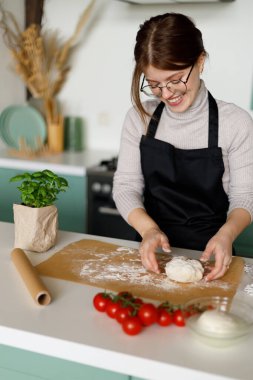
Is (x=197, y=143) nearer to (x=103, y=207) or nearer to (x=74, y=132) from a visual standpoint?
(x=103, y=207)

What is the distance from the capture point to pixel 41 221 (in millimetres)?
1509

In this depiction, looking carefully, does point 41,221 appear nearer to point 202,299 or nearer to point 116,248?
point 116,248

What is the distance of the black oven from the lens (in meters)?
2.81

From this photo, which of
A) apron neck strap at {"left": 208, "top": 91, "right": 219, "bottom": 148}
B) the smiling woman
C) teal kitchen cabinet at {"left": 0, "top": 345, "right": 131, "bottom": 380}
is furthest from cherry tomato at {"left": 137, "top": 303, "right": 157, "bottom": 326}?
apron neck strap at {"left": 208, "top": 91, "right": 219, "bottom": 148}

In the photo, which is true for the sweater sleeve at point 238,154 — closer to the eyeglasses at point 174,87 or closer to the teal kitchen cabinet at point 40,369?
the eyeglasses at point 174,87

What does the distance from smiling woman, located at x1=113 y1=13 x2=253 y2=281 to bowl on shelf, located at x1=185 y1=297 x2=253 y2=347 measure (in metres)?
0.39

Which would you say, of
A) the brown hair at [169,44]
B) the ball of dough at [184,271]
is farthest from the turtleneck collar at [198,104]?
the ball of dough at [184,271]

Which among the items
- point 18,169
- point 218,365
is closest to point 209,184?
point 218,365

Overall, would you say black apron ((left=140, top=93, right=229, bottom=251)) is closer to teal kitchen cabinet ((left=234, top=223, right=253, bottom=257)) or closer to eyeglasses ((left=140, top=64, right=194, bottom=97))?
eyeglasses ((left=140, top=64, right=194, bottom=97))

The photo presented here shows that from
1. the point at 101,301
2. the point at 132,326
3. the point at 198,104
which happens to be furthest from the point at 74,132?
the point at 132,326

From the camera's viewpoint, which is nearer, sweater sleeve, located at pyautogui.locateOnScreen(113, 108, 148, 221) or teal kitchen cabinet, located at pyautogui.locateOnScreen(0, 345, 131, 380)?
teal kitchen cabinet, located at pyautogui.locateOnScreen(0, 345, 131, 380)

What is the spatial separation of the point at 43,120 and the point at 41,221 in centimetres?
198

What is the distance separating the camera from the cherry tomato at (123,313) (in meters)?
1.08

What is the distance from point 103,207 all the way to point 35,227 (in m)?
1.35
